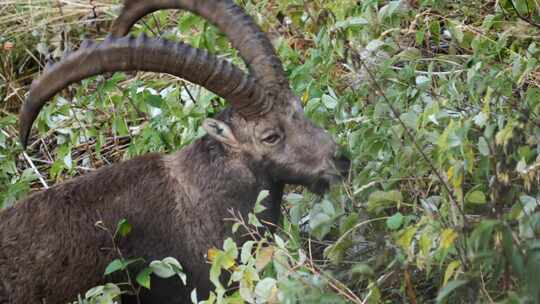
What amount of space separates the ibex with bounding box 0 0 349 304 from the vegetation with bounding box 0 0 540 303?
0.71 feet

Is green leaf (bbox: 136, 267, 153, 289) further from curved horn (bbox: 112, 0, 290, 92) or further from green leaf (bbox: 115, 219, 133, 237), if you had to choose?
curved horn (bbox: 112, 0, 290, 92)

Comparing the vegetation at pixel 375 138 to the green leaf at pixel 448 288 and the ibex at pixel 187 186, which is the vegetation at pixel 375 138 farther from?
the ibex at pixel 187 186

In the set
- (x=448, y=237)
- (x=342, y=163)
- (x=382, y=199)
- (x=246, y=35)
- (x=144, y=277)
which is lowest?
(x=144, y=277)

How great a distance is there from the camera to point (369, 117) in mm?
6883

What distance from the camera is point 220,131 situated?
21.7 ft

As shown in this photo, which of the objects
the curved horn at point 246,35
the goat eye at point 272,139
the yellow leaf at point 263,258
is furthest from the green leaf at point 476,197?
the curved horn at point 246,35

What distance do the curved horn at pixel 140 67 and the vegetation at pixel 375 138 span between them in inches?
28.5

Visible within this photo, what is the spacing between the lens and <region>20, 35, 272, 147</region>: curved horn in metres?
6.14

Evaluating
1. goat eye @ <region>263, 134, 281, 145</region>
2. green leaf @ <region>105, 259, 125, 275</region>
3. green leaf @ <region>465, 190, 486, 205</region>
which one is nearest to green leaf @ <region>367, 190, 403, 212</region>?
green leaf @ <region>465, 190, 486, 205</region>

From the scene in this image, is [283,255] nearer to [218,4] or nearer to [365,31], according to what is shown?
[218,4]

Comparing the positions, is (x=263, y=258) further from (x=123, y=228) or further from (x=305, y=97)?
(x=305, y=97)

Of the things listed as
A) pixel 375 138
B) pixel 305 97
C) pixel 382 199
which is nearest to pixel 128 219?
pixel 375 138

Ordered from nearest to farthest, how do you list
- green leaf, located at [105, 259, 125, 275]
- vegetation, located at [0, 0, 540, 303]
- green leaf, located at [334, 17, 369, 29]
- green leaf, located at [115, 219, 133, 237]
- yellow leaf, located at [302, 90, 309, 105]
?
vegetation, located at [0, 0, 540, 303] < green leaf, located at [105, 259, 125, 275] < green leaf, located at [115, 219, 133, 237] < green leaf, located at [334, 17, 369, 29] < yellow leaf, located at [302, 90, 309, 105]

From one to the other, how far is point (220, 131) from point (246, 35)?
59 cm
